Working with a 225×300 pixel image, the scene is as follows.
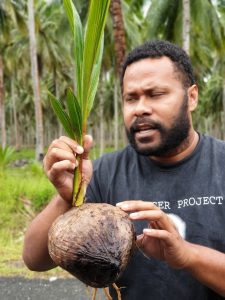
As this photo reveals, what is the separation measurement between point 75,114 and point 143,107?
0.28 m

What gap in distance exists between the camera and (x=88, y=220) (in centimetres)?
138

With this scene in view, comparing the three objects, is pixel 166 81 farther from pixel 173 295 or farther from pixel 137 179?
pixel 173 295

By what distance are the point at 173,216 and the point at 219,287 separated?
1.02 feet

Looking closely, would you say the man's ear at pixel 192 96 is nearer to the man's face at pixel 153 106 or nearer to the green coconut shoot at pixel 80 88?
the man's face at pixel 153 106

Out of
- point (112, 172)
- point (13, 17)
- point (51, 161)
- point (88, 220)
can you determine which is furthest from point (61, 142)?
point (13, 17)

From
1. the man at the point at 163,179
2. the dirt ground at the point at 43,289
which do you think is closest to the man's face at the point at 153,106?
the man at the point at 163,179

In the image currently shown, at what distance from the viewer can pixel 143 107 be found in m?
1.63

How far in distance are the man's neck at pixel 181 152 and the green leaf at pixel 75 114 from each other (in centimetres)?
40

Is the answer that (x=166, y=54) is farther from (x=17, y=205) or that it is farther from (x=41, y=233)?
(x=17, y=205)

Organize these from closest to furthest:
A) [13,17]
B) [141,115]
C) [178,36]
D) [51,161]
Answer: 1. [51,161]
2. [141,115]
3. [178,36]
4. [13,17]

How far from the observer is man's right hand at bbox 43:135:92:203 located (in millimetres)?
1445

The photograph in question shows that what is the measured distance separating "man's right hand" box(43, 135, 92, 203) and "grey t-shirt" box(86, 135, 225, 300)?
0.27m

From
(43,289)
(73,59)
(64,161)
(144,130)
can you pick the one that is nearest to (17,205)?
(43,289)

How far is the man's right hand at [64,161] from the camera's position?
4.74 feet
